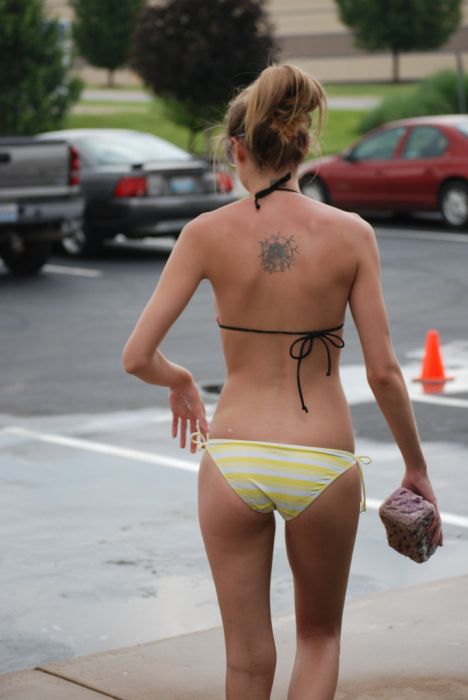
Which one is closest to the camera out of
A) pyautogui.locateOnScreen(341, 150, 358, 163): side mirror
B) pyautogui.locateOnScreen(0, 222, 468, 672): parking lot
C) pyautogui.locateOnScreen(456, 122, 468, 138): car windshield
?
pyautogui.locateOnScreen(0, 222, 468, 672): parking lot

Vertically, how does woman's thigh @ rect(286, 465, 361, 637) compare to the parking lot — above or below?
above

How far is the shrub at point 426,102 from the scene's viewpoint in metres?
36.2

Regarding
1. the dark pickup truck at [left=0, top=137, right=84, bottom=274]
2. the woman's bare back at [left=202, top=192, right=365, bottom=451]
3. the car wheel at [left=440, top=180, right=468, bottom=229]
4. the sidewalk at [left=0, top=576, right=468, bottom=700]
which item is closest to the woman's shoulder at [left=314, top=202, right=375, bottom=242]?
the woman's bare back at [left=202, top=192, right=365, bottom=451]

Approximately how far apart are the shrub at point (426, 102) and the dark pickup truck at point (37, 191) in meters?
20.1

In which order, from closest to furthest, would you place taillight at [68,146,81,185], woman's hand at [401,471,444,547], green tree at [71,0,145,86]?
woman's hand at [401,471,444,547] → taillight at [68,146,81,185] → green tree at [71,0,145,86]

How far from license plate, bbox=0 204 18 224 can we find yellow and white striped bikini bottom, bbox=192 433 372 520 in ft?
43.2

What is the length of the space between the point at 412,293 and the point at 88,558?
366 inches

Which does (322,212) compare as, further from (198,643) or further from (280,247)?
(198,643)

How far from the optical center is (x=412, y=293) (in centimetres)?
1560

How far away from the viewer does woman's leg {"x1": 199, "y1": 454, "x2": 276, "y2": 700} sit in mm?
3729

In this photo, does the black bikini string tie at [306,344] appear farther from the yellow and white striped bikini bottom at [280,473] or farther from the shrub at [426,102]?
the shrub at [426,102]

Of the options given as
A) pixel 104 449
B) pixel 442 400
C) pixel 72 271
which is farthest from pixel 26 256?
pixel 104 449

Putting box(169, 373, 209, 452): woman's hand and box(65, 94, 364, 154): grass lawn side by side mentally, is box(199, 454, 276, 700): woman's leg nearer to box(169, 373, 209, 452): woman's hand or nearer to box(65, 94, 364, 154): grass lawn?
box(169, 373, 209, 452): woman's hand

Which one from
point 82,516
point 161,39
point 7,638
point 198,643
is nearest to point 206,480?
point 198,643
